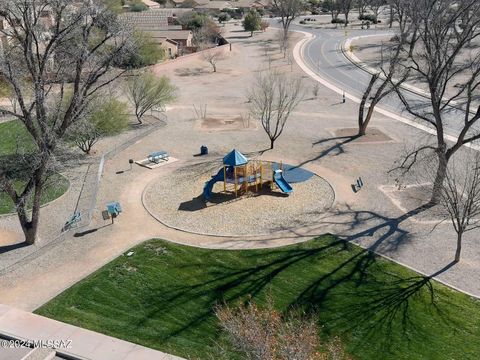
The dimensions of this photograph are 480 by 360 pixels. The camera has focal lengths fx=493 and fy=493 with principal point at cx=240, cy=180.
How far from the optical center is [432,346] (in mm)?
17172

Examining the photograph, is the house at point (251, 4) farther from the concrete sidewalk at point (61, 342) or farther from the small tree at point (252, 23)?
the concrete sidewalk at point (61, 342)

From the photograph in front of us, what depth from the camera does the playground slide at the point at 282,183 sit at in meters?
28.0

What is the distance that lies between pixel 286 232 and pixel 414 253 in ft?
19.7

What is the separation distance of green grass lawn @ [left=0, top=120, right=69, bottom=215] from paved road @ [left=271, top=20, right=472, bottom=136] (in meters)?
23.4

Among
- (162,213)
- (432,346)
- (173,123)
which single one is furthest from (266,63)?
(432,346)

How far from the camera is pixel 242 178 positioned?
92.1 feet

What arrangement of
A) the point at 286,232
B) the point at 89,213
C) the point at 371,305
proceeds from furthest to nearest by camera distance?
the point at 89,213, the point at 286,232, the point at 371,305

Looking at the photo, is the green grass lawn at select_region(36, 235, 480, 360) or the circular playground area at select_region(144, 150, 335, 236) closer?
the green grass lawn at select_region(36, 235, 480, 360)

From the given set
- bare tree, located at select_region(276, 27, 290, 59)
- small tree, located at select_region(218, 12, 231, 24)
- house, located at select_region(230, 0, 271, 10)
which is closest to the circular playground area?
bare tree, located at select_region(276, 27, 290, 59)

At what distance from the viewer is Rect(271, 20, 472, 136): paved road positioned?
43.0m

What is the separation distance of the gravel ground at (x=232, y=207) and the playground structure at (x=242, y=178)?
443 millimetres

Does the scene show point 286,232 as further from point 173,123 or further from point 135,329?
point 173,123

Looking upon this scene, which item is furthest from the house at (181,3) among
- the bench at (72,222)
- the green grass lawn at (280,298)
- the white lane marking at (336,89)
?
the green grass lawn at (280,298)

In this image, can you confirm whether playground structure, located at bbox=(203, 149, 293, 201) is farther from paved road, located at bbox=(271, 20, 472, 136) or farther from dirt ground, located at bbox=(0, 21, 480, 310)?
paved road, located at bbox=(271, 20, 472, 136)
